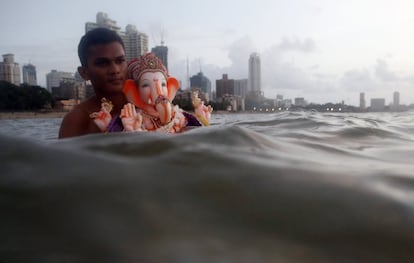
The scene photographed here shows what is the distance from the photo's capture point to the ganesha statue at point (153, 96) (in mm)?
3883

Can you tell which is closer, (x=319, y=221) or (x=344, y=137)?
(x=319, y=221)

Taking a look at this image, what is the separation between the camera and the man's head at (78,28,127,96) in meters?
3.95

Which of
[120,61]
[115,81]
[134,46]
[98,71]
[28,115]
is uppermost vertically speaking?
[134,46]

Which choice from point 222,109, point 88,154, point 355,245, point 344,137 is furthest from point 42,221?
point 222,109

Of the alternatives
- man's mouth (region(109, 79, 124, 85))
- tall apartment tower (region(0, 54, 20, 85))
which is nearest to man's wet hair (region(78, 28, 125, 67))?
man's mouth (region(109, 79, 124, 85))

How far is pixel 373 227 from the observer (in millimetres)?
1115

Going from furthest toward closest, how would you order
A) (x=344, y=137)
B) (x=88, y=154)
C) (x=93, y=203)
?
(x=344, y=137) < (x=88, y=154) < (x=93, y=203)

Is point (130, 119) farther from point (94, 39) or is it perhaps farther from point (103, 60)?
point (94, 39)

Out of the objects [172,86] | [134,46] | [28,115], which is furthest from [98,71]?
[28,115]

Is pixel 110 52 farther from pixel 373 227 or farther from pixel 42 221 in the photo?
pixel 373 227

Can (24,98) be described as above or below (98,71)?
above

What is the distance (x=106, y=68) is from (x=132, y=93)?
0.40 m

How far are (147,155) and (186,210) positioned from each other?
1.98 feet

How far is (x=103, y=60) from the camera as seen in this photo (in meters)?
3.99
